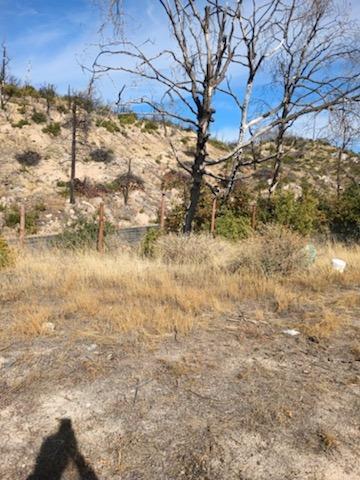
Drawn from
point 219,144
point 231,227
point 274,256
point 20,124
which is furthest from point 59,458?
point 219,144

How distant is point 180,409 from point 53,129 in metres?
35.7

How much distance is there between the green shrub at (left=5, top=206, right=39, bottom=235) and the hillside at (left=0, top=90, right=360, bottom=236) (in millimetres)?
126

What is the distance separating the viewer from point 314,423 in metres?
3.45

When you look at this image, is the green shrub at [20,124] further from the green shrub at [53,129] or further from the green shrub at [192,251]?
the green shrub at [192,251]

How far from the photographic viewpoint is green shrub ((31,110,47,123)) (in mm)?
36250

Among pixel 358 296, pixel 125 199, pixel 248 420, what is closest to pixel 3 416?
pixel 248 420

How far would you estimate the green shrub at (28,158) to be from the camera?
31.9 m

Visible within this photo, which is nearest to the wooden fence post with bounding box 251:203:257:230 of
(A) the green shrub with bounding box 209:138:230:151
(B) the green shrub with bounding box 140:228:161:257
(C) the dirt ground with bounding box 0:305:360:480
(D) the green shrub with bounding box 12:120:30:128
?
(B) the green shrub with bounding box 140:228:161:257

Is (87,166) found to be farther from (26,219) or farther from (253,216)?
(253,216)

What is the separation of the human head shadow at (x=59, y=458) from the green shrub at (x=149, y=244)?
8204 mm

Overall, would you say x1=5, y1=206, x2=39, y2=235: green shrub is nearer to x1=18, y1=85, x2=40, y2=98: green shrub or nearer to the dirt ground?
x1=18, y1=85, x2=40, y2=98: green shrub

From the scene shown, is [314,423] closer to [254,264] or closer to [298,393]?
[298,393]

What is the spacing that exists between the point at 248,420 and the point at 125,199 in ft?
95.5

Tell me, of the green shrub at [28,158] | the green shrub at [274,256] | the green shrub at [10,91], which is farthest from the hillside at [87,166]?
the green shrub at [274,256]
